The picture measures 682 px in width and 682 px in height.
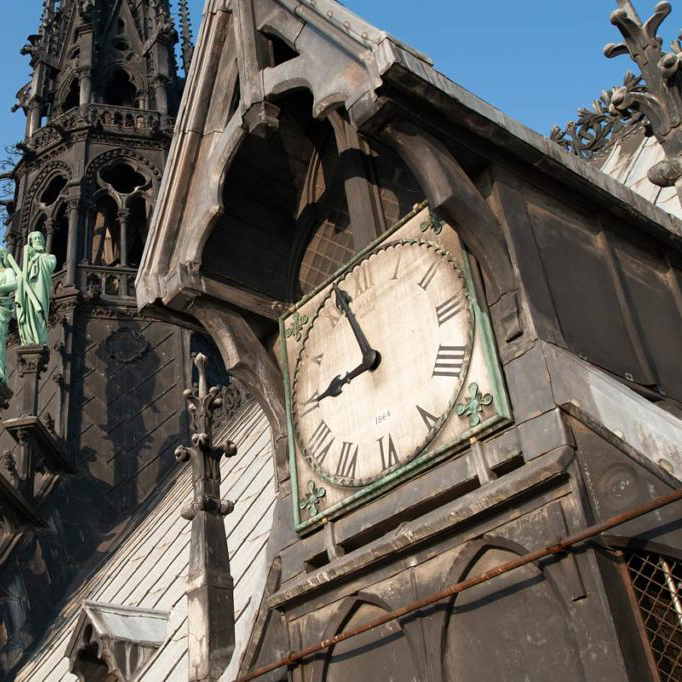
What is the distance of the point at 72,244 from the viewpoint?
87.4 feet

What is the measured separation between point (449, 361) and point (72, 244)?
68.9 feet

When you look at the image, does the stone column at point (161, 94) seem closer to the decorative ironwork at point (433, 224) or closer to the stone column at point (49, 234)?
the stone column at point (49, 234)

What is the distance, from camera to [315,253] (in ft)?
29.5

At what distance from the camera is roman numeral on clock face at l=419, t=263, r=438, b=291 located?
7.12m

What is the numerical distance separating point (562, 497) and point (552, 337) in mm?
977

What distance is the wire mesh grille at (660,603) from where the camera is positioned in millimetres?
5391

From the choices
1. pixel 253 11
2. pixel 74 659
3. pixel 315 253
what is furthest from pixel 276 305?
pixel 74 659

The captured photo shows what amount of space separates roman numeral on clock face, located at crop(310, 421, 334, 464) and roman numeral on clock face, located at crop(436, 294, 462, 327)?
1122 millimetres

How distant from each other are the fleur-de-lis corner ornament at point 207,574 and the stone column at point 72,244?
1756cm

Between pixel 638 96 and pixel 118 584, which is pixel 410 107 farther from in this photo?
pixel 118 584

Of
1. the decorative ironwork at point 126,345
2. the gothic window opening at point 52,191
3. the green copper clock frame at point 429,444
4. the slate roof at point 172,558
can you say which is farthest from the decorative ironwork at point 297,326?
the gothic window opening at point 52,191

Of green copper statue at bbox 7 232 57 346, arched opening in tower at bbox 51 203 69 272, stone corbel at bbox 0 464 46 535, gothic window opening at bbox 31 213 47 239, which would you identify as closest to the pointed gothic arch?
stone corbel at bbox 0 464 46 535

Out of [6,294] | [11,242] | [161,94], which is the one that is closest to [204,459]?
[6,294]

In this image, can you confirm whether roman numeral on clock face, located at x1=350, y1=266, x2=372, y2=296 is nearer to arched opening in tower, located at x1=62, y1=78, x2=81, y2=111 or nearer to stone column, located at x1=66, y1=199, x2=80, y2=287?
stone column, located at x1=66, y1=199, x2=80, y2=287
